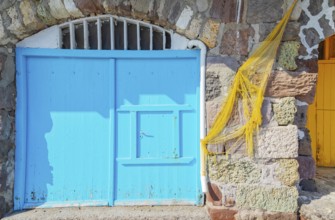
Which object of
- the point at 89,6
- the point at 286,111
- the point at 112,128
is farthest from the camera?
the point at 112,128

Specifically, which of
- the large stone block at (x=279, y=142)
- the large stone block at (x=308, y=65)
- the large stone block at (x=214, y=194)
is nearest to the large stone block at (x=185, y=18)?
the large stone block at (x=308, y=65)

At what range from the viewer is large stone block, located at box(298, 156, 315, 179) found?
11.1 feet

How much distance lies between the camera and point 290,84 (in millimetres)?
3188

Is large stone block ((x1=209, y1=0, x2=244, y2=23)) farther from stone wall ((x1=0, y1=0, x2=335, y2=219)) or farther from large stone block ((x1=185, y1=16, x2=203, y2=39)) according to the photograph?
large stone block ((x1=185, y1=16, x2=203, y2=39))

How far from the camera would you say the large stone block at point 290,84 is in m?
3.19

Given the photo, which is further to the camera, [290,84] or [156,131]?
[156,131]

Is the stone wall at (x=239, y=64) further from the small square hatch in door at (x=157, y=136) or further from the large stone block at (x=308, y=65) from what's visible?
the small square hatch in door at (x=157, y=136)

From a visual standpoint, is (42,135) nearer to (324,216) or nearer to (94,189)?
(94,189)

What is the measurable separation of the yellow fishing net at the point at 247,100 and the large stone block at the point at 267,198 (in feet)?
1.24

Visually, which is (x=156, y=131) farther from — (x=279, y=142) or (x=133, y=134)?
(x=279, y=142)

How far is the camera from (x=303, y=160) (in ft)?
11.1

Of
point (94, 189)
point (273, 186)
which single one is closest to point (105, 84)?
point (94, 189)

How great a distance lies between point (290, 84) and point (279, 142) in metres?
0.60

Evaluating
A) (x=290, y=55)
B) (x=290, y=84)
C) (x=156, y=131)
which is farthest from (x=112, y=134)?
(x=290, y=55)
